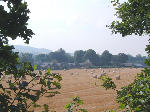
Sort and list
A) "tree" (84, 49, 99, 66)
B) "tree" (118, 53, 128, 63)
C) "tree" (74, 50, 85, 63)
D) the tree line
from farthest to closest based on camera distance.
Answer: "tree" (74, 50, 85, 63)
"tree" (84, 49, 99, 66)
"tree" (118, 53, 128, 63)
the tree line

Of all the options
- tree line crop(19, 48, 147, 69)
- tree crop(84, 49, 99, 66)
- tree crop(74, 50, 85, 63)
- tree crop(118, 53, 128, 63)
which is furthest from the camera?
Result: tree crop(74, 50, 85, 63)

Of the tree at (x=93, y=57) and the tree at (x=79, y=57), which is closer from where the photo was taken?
the tree at (x=93, y=57)

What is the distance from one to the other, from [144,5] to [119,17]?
1754 mm

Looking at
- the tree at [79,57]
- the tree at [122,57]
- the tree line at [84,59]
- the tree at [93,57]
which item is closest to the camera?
the tree line at [84,59]

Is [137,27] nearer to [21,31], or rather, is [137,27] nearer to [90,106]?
[21,31]

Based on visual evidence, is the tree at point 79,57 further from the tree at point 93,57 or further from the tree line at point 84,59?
the tree at point 93,57

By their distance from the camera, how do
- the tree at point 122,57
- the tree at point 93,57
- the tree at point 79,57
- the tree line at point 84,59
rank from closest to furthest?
the tree line at point 84,59 < the tree at point 122,57 < the tree at point 93,57 < the tree at point 79,57

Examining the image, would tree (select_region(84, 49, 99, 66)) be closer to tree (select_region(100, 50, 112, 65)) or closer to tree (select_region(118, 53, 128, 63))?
tree (select_region(100, 50, 112, 65))

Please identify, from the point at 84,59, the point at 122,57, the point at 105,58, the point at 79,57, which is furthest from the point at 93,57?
the point at 122,57

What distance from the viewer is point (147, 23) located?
8.75m

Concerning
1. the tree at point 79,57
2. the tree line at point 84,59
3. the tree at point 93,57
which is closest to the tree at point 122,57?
the tree line at point 84,59

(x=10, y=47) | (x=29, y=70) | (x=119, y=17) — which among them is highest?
(x=119, y=17)

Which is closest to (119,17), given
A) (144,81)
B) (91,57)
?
(144,81)

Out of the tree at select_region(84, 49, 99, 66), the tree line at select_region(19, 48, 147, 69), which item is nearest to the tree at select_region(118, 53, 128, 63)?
the tree line at select_region(19, 48, 147, 69)
